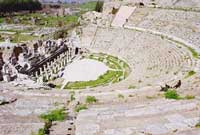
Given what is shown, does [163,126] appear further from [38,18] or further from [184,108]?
[38,18]

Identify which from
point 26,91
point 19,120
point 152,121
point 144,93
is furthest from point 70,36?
point 152,121

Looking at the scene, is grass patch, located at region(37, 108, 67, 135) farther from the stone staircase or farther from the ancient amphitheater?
the stone staircase

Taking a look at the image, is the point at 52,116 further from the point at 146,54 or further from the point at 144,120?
the point at 146,54

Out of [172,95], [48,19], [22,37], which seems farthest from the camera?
[48,19]

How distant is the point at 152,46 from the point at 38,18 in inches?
2276

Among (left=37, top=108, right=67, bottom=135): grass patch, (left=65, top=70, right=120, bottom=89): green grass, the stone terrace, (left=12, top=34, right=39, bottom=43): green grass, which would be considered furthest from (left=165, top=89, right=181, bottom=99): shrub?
(left=12, top=34, right=39, bottom=43): green grass

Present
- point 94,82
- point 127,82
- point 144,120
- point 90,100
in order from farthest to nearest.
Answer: point 94,82 < point 127,82 < point 90,100 < point 144,120

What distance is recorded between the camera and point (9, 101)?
23234mm

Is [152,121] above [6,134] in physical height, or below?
above

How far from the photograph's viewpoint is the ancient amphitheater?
50.5 feet

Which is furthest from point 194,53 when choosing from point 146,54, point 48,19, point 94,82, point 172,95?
point 48,19

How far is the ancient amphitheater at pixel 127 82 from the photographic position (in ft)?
50.5

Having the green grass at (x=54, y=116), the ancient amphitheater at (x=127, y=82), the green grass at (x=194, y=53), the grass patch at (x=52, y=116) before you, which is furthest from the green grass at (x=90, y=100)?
the green grass at (x=194, y=53)

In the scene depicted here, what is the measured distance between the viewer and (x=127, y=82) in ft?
111
